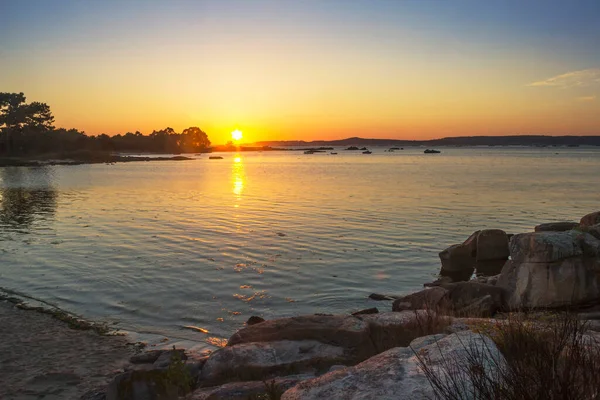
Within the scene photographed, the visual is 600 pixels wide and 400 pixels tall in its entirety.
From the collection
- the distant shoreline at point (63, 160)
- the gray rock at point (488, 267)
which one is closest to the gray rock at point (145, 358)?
the gray rock at point (488, 267)

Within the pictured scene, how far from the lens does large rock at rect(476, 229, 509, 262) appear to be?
61.4 ft

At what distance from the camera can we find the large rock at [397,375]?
4.29 m

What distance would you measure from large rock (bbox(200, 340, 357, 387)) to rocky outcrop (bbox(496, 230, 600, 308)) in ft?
19.7

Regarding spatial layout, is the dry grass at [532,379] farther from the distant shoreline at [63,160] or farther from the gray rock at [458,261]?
the distant shoreline at [63,160]

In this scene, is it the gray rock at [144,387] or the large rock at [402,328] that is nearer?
the gray rock at [144,387]

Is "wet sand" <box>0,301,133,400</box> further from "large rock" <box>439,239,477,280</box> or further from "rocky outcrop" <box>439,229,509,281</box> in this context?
"rocky outcrop" <box>439,229,509,281</box>

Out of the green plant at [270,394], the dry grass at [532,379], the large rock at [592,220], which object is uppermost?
the dry grass at [532,379]

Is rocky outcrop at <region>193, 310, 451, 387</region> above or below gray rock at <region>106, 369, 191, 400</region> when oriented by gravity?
above

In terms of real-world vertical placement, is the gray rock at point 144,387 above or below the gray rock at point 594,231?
below

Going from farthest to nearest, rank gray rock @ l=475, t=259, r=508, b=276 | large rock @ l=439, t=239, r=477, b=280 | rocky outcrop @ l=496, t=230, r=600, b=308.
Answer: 1. gray rock @ l=475, t=259, r=508, b=276
2. large rock @ l=439, t=239, r=477, b=280
3. rocky outcrop @ l=496, t=230, r=600, b=308

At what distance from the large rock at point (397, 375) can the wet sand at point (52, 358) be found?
498 cm

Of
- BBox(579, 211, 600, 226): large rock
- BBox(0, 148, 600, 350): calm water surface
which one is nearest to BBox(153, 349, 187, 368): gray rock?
BBox(0, 148, 600, 350): calm water surface

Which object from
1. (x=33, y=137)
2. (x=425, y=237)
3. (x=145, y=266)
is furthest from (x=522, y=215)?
(x=33, y=137)

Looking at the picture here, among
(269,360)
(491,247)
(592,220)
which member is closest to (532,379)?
(269,360)
